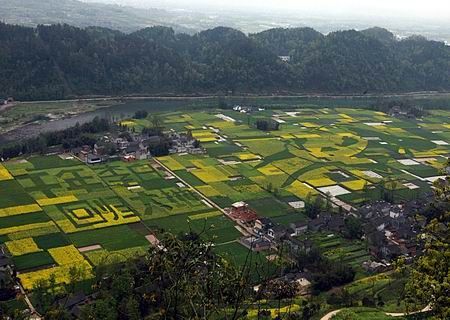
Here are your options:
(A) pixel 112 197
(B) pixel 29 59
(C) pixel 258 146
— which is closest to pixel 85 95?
(B) pixel 29 59

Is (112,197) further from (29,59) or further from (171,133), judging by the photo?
(29,59)

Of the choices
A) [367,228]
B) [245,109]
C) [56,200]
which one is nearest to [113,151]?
[56,200]

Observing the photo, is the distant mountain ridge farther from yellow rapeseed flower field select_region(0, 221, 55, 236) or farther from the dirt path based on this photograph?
the dirt path

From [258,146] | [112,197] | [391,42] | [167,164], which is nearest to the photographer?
[112,197]

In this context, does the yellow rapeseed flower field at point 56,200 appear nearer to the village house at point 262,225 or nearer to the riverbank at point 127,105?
the village house at point 262,225

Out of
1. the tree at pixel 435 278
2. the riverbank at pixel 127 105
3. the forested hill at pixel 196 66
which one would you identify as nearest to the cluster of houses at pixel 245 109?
the riverbank at pixel 127 105

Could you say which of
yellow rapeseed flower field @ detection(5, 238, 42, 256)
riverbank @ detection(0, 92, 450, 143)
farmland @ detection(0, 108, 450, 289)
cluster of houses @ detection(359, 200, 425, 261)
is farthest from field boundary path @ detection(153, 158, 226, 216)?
riverbank @ detection(0, 92, 450, 143)
